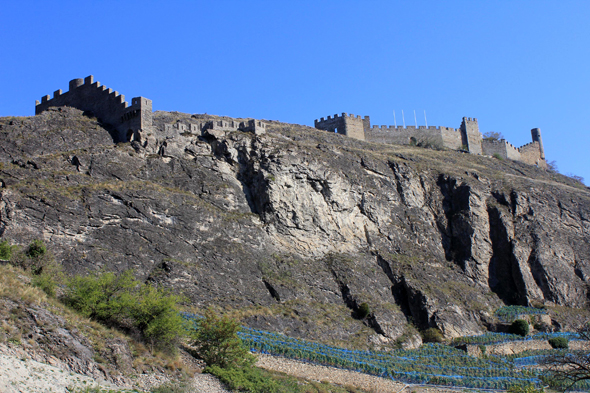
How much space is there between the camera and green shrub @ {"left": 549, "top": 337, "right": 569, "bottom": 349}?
135 ft

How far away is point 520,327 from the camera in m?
41.0

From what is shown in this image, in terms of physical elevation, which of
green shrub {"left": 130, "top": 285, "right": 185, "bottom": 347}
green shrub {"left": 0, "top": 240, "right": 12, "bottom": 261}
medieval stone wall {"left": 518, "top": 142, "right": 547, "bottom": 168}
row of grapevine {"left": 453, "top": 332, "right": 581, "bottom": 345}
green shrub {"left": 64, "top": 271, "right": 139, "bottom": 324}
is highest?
medieval stone wall {"left": 518, "top": 142, "right": 547, "bottom": 168}

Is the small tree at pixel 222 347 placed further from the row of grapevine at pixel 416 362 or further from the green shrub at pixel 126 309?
the row of grapevine at pixel 416 362

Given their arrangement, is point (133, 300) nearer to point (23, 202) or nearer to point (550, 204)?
point (23, 202)

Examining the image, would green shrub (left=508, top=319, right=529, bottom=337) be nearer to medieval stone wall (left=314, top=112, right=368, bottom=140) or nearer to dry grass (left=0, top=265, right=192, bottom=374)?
dry grass (left=0, top=265, right=192, bottom=374)

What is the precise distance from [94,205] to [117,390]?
58.6 feet

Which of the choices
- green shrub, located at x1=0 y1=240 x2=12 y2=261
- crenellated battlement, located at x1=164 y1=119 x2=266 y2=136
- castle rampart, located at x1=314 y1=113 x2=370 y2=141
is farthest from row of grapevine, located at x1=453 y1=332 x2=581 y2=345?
castle rampart, located at x1=314 y1=113 x2=370 y2=141

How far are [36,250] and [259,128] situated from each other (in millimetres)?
24051

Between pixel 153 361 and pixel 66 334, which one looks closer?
pixel 66 334

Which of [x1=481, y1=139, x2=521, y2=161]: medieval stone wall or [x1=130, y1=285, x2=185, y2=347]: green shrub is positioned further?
[x1=481, y1=139, x2=521, y2=161]: medieval stone wall

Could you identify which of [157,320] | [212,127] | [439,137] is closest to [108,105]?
[212,127]

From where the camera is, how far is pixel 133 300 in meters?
25.0

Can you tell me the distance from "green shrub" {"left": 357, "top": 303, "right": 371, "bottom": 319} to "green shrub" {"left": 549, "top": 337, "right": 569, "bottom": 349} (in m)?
14.3

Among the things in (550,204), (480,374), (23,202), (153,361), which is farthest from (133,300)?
(550,204)
